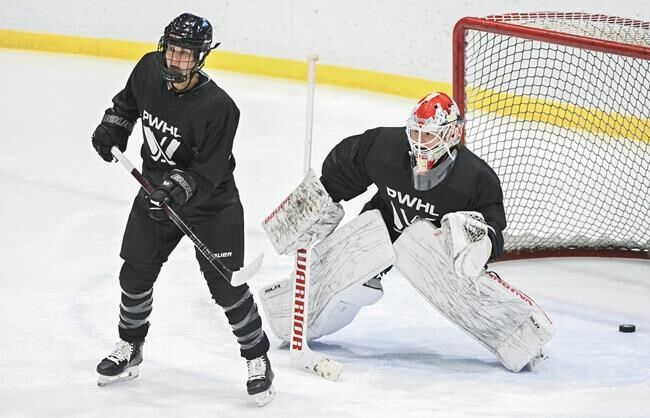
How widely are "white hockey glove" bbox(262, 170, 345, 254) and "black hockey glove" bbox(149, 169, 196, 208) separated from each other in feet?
1.57

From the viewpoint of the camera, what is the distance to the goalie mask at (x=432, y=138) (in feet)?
10.9

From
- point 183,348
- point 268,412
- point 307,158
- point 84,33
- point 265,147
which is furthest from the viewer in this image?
point 84,33

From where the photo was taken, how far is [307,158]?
Answer: 346 cm

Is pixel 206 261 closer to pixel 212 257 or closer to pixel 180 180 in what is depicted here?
pixel 212 257

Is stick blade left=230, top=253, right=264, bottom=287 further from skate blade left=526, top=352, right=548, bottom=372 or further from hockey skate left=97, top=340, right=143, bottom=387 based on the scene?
skate blade left=526, top=352, right=548, bottom=372

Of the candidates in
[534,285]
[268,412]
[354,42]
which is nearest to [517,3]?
[354,42]

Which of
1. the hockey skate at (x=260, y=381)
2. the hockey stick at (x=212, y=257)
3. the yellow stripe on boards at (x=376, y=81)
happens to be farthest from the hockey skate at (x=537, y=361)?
the yellow stripe on boards at (x=376, y=81)

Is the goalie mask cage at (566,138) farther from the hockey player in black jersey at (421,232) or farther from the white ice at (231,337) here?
the hockey player in black jersey at (421,232)

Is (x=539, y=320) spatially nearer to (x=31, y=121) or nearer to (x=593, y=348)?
(x=593, y=348)

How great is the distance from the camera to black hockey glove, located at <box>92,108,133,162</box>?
3264 millimetres

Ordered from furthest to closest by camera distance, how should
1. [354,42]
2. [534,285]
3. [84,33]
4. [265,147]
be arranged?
[84,33], [354,42], [265,147], [534,285]

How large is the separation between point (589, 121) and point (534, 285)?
965 millimetres

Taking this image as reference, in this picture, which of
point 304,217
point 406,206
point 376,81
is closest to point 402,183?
point 406,206

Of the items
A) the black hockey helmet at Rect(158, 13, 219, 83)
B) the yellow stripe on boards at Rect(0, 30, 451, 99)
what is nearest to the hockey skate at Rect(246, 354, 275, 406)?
the black hockey helmet at Rect(158, 13, 219, 83)
